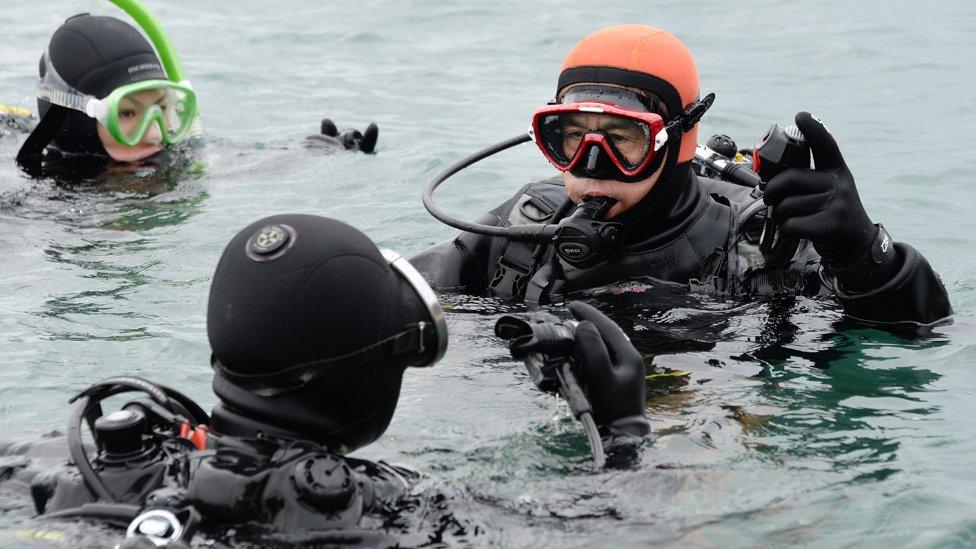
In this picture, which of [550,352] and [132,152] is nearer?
[550,352]

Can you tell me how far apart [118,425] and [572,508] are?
104cm

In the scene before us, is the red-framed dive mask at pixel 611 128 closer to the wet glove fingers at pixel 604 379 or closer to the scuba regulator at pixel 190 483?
the wet glove fingers at pixel 604 379

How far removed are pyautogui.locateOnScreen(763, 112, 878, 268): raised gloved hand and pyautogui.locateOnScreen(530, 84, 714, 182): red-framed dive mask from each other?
1.40 ft

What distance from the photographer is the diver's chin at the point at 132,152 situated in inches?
267

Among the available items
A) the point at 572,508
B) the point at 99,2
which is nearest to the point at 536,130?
the point at 572,508

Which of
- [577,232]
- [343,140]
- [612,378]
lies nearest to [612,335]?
[612,378]

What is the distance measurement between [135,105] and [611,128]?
381cm

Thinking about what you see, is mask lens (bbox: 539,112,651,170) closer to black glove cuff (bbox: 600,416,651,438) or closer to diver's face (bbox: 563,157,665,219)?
diver's face (bbox: 563,157,665,219)

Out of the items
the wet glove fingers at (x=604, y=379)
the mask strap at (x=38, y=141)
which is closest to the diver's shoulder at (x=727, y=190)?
the wet glove fingers at (x=604, y=379)

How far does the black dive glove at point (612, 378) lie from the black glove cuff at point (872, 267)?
44.7 inches

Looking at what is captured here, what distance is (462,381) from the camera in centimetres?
368

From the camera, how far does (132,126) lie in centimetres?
683

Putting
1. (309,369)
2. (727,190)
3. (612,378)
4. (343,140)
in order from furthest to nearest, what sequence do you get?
1. (343,140)
2. (727,190)
3. (612,378)
4. (309,369)

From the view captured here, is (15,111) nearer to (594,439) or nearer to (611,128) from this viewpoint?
(611,128)
